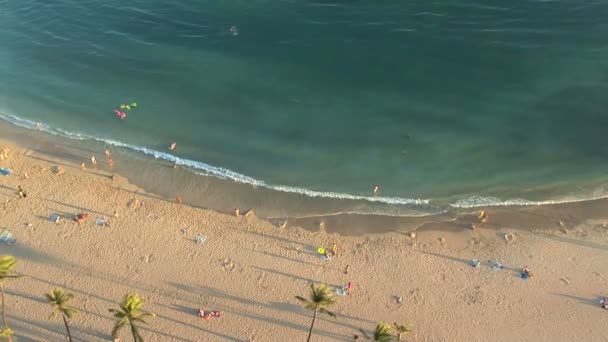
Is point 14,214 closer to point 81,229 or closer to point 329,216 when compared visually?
point 81,229

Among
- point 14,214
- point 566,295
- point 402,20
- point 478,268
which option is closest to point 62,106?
point 14,214

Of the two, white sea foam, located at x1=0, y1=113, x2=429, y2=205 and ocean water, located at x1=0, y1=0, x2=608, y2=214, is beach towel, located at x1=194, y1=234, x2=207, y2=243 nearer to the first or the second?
white sea foam, located at x1=0, y1=113, x2=429, y2=205

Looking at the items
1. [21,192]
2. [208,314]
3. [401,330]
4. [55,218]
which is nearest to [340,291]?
[401,330]

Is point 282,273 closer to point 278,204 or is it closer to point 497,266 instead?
point 278,204

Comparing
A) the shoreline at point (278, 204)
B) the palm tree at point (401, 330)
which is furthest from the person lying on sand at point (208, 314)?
the palm tree at point (401, 330)

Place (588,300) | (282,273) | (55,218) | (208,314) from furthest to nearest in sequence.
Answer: (55,218)
(282,273)
(588,300)
(208,314)

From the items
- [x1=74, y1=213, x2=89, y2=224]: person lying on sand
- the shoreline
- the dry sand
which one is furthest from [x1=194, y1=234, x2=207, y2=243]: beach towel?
[x1=74, y1=213, x2=89, y2=224]: person lying on sand
